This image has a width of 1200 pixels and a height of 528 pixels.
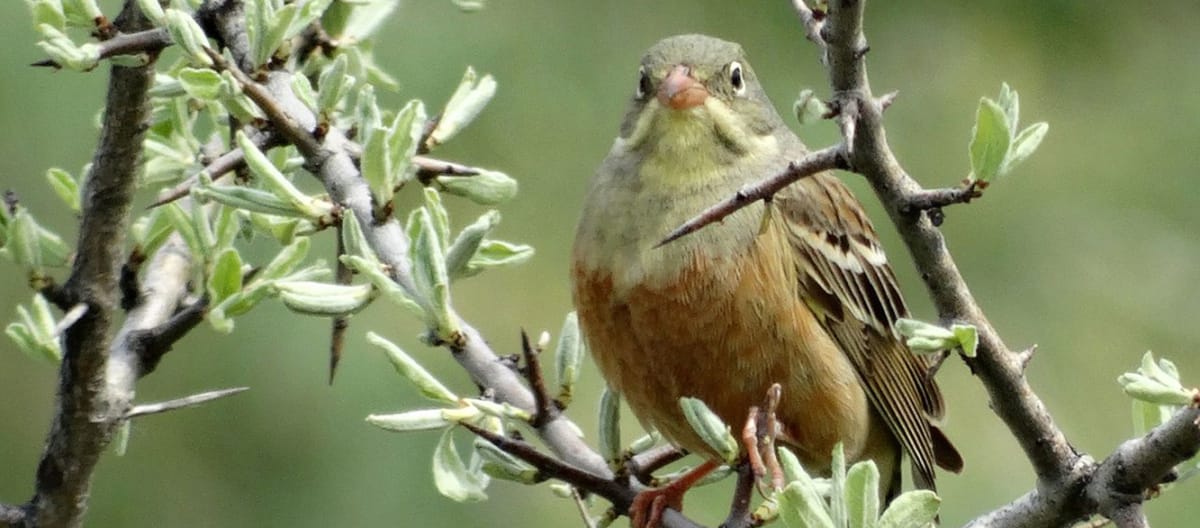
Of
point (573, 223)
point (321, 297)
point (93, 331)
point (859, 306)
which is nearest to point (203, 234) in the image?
point (93, 331)

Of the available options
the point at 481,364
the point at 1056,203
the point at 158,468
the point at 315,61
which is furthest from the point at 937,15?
the point at 481,364

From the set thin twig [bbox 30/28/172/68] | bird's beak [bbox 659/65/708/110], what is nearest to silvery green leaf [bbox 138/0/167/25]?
thin twig [bbox 30/28/172/68]

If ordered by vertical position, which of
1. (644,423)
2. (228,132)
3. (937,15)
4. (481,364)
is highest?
(937,15)

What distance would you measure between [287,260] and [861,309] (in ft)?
4.46

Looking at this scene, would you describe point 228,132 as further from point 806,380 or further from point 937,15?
point 937,15

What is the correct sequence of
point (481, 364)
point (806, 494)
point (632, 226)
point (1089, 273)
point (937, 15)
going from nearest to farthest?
1. point (806, 494)
2. point (481, 364)
3. point (632, 226)
4. point (1089, 273)
5. point (937, 15)

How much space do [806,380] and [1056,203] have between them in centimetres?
341

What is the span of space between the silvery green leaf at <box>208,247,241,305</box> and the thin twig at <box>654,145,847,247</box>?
0.83 m

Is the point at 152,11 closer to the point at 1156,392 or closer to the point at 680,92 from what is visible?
the point at 680,92

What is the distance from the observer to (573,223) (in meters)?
5.41

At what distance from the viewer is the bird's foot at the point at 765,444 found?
1.86 metres

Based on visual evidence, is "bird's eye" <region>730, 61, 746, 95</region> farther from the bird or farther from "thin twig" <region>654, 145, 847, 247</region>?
"thin twig" <region>654, 145, 847, 247</region>

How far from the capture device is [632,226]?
3.09m

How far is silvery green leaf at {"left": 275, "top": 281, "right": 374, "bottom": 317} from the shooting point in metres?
2.09
